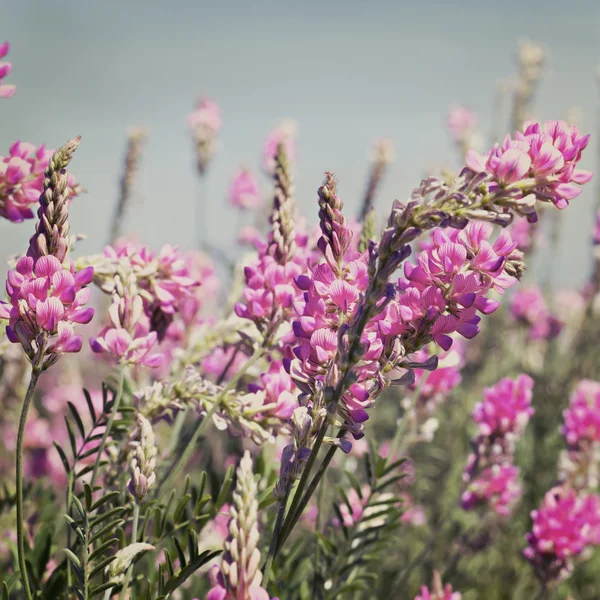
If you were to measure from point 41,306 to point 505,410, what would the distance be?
1.59 meters

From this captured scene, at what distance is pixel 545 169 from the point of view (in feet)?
3.07

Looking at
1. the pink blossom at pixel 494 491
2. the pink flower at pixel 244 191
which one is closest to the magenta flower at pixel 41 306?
the pink blossom at pixel 494 491

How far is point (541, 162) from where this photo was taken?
0.94m

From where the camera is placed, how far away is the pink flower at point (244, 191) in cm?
498

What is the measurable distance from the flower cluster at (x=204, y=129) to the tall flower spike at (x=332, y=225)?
9.82 ft

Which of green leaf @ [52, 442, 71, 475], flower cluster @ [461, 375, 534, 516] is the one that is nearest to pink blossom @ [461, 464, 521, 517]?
flower cluster @ [461, 375, 534, 516]

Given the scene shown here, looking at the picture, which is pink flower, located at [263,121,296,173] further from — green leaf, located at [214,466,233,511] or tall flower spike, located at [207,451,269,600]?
tall flower spike, located at [207,451,269,600]

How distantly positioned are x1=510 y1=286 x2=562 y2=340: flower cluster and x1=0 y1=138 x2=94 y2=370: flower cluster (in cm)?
463

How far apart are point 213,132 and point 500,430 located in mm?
2658

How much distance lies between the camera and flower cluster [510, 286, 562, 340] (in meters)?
5.09

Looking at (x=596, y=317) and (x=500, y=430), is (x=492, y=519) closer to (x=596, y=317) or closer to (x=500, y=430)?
(x=500, y=430)

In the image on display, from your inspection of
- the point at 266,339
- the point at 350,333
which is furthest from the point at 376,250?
the point at 266,339

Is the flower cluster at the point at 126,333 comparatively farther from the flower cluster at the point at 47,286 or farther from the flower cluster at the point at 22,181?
the flower cluster at the point at 22,181

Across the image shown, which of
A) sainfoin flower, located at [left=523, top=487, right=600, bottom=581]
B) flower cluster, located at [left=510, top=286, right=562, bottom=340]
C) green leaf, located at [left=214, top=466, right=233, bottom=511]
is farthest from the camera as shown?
flower cluster, located at [left=510, top=286, right=562, bottom=340]
